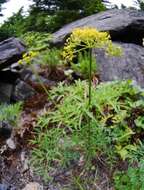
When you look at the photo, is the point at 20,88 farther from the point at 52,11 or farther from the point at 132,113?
the point at 52,11

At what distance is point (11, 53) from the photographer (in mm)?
5883

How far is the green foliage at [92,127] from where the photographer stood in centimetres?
396

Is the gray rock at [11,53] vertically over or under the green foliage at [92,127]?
under

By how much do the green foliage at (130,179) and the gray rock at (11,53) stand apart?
2.59m

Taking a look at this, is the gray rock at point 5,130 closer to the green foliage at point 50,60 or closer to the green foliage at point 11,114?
the green foliage at point 11,114

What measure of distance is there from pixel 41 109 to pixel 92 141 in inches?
42.8

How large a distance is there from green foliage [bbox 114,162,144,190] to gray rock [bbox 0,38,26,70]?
2.59 meters

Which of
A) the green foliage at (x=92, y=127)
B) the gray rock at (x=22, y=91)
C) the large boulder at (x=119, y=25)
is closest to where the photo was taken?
the green foliage at (x=92, y=127)

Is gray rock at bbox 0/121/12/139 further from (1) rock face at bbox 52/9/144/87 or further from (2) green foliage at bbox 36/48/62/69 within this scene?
(1) rock face at bbox 52/9/144/87

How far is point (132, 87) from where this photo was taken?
4.45 meters

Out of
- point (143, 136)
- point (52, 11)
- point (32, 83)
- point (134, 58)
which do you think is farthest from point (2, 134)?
point (52, 11)

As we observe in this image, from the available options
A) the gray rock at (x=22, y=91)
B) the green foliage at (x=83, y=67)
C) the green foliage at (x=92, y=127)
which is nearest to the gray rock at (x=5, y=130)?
the green foliage at (x=92, y=127)

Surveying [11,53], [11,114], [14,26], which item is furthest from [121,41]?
[14,26]

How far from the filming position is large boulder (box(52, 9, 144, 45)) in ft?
21.2
